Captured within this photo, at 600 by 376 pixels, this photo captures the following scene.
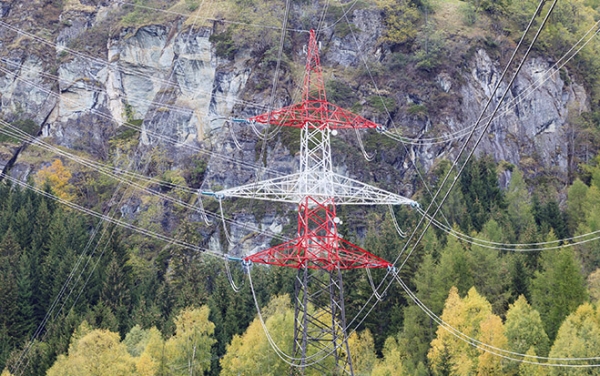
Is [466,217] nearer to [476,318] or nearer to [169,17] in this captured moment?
[476,318]

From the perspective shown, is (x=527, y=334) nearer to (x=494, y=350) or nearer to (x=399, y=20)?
(x=494, y=350)

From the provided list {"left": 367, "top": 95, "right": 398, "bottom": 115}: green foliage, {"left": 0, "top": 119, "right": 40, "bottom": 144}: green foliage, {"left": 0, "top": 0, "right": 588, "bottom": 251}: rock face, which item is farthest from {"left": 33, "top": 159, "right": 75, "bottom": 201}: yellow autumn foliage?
{"left": 367, "top": 95, "right": 398, "bottom": 115}: green foliage

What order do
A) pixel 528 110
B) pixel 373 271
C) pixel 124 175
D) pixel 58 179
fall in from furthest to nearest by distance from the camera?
pixel 528 110
pixel 58 179
pixel 124 175
pixel 373 271

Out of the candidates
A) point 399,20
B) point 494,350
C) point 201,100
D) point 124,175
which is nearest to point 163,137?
point 201,100

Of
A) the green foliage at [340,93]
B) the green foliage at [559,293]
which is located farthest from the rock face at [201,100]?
the green foliage at [559,293]

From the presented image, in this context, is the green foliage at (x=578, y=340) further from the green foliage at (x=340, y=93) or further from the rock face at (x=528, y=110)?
the green foliage at (x=340, y=93)

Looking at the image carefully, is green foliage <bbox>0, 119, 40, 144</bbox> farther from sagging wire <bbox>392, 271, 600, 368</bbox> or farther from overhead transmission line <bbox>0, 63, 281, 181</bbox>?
sagging wire <bbox>392, 271, 600, 368</bbox>
